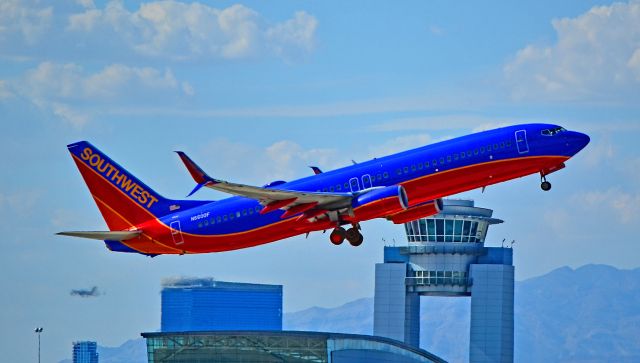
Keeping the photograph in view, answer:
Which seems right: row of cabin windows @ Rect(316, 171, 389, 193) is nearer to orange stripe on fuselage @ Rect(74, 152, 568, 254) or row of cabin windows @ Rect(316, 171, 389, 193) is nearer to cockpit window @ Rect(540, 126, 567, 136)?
orange stripe on fuselage @ Rect(74, 152, 568, 254)

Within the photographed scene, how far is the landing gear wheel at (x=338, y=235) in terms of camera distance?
116375 mm

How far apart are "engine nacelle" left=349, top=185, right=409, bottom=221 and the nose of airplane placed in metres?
13.7

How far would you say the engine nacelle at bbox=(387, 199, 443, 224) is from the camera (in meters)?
122

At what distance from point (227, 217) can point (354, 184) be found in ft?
38.9

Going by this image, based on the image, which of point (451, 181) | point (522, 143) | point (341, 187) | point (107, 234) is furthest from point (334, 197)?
point (107, 234)

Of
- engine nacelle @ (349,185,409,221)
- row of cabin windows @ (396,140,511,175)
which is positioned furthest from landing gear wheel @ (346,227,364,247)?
row of cabin windows @ (396,140,511,175)

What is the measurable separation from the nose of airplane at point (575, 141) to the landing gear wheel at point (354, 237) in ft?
60.2

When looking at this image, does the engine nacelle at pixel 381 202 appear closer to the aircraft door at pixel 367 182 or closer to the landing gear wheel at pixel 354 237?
the aircraft door at pixel 367 182

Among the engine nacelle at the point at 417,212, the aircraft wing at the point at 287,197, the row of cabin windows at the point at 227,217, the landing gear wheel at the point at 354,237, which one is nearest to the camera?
the aircraft wing at the point at 287,197

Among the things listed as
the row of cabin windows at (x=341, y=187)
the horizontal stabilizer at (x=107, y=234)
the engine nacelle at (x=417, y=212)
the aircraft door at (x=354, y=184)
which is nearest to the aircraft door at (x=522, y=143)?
the row of cabin windows at (x=341, y=187)

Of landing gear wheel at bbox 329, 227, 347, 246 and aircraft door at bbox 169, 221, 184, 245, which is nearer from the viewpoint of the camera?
landing gear wheel at bbox 329, 227, 347, 246

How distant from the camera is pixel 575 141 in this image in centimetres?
11331

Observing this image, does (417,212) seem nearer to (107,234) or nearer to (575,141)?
(575,141)

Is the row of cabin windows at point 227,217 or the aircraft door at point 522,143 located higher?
the aircraft door at point 522,143
